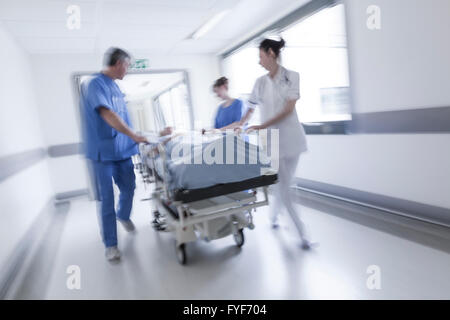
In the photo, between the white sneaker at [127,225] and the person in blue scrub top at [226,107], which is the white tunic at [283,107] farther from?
the white sneaker at [127,225]

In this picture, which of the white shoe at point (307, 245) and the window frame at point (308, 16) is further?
the window frame at point (308, 16)

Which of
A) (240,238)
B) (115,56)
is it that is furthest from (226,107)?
(240,238)

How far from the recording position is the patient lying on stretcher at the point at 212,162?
167cm

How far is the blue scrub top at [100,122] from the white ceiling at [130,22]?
105 centimetres

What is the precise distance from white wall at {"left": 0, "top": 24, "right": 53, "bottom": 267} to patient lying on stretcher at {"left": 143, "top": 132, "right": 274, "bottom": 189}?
4.67 ft

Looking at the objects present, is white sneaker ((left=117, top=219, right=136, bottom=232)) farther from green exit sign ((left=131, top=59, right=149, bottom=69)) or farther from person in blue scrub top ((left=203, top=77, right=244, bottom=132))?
green exit sign ((left=131, top=59, right=149, bottom=69))

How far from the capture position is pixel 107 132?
7.29ft

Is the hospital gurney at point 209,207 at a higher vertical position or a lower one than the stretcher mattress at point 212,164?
lower

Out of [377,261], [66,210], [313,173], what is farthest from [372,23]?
[66,210]

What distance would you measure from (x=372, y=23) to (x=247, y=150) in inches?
67.4

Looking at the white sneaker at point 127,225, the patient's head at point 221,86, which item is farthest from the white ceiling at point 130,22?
the white sneaker at point 127,225

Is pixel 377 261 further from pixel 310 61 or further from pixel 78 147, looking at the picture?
pixel 78 147

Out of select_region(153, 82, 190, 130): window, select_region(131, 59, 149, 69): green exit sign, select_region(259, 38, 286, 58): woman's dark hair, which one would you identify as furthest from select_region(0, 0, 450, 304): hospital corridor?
select_region(153, 82, 190, 130): window
